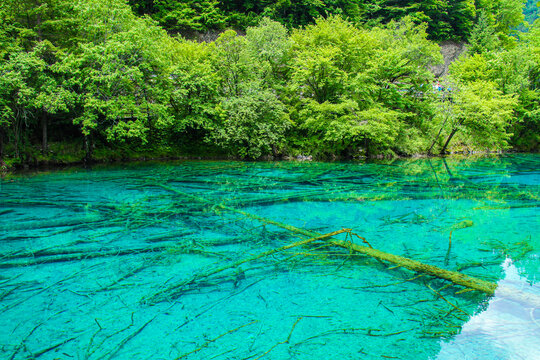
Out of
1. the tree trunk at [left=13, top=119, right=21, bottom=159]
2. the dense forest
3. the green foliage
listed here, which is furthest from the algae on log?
the tree trunk at [left=13, top=119, right=21, bottom=159]

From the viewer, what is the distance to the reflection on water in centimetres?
249

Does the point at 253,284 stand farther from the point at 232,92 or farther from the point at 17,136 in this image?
the point at 232,92

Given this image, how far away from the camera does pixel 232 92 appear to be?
19859mm

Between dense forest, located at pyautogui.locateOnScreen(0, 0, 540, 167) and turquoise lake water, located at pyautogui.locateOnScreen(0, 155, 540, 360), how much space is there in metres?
9.06

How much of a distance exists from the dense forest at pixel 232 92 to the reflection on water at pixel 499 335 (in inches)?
599

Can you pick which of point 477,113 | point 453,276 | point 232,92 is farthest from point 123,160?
point 477,113

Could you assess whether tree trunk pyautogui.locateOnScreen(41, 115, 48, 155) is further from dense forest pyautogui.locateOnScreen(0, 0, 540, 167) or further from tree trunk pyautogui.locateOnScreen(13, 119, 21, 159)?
tree trunk pyautogui.locateOnScreen(13, 119, 21, 159)

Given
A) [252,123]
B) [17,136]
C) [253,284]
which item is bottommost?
[253,284]

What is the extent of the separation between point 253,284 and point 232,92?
703 inches

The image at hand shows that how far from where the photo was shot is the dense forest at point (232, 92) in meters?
14.0

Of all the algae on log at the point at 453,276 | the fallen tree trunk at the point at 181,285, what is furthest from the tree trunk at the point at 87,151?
the algae on log at the point at 453,276

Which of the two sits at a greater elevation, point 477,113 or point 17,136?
point 477,113

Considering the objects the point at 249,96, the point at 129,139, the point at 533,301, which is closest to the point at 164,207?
the point at 533,301

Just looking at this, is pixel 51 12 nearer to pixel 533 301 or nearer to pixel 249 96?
pixel 249 96
